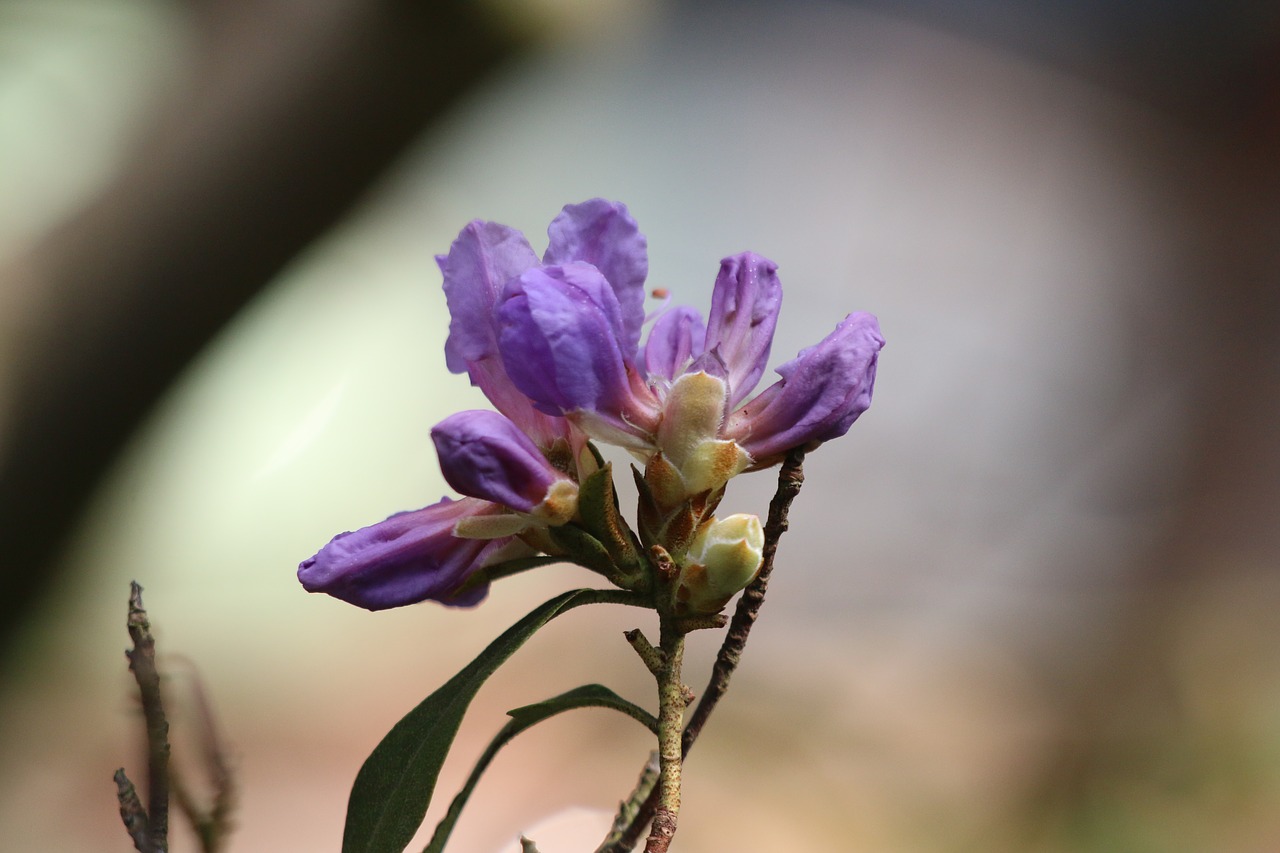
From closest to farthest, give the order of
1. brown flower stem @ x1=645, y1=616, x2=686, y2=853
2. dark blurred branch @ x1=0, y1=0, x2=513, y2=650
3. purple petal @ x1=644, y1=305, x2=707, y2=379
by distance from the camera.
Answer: brown flower stem @ x1=645, y1=616, x2=686, y2=853
purple petal @ x1=644, y1=305, x2=707, y2=379
dark blurred branch @ x1=0, y1=0, x2=513, y2=650

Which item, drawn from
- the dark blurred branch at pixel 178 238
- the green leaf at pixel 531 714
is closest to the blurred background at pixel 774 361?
the dark blurred branch at pixel 178 238

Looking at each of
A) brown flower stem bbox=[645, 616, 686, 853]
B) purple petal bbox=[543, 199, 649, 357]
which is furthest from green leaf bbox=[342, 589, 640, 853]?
purple petal bbox=[543, 199, 649, 357]

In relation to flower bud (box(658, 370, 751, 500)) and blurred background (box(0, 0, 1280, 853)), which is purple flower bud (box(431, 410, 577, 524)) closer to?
flower bud (box(658, 370, 751, 500))

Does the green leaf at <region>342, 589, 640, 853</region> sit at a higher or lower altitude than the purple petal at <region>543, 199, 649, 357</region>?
lower

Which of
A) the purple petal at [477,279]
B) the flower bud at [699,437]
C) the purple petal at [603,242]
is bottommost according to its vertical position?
the flower bud at [699,437]

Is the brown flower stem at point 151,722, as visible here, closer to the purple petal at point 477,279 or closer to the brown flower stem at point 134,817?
the brown flower stem at point 134,817

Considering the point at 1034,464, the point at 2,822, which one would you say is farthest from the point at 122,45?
the point at 1034,464

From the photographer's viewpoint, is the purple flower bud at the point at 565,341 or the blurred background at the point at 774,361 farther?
the blurred background at the point at 774,361
